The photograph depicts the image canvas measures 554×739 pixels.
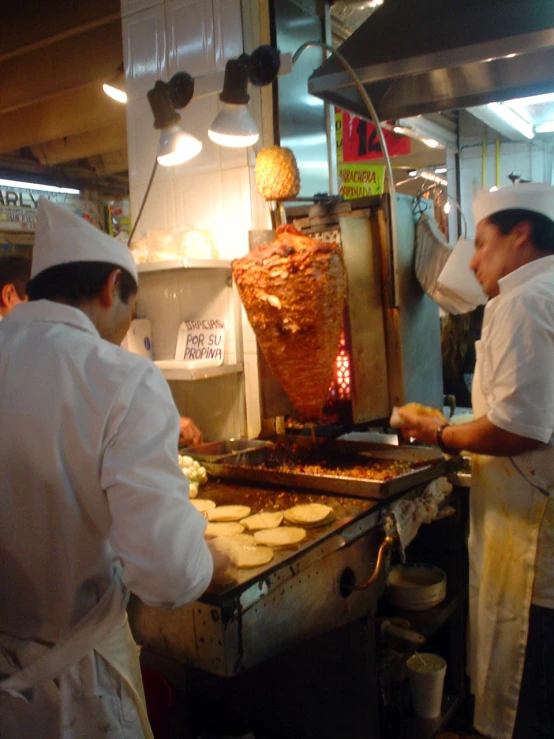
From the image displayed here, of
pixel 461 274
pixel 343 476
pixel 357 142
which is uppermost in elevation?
pixel 357 142

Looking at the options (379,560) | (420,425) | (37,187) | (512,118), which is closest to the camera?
(379,560)

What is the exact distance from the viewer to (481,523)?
8.65 feet

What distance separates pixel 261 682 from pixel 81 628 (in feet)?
4.14

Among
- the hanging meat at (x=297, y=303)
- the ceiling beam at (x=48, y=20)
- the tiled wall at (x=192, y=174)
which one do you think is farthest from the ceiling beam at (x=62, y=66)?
the hanging meat at (x=297, y=303)

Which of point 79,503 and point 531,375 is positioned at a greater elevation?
point 531,375

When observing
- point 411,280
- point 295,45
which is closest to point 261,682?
point 411,280

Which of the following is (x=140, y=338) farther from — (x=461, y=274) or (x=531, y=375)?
(x=531, y=375)

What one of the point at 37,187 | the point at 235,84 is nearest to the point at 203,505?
the point at 235,84

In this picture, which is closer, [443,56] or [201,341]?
[443,56]

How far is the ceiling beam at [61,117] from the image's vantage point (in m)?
5.94

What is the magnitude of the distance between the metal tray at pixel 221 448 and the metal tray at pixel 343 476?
77mm

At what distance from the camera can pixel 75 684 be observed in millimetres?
1625

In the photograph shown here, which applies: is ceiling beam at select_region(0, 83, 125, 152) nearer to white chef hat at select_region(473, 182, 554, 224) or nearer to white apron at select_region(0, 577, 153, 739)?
white chef hat at select_region(473, 182, 554, 224)

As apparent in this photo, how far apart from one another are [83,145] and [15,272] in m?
4.38
